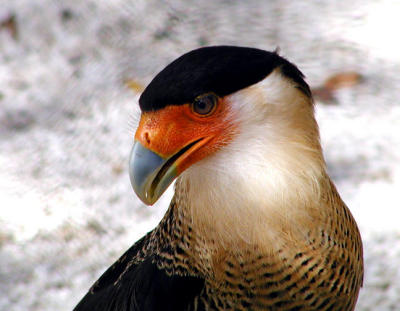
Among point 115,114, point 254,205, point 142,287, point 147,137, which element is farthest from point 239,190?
point 115,114

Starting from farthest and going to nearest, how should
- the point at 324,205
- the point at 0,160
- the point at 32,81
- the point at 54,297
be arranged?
the point at 32,81 < the point at 0,160 < the point at 54,297 < the point at 324,205

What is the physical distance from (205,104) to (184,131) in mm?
101

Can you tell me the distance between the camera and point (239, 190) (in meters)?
1.86

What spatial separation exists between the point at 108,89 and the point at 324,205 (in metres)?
2.41

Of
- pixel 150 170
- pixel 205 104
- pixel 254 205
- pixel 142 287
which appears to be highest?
pixel 205 104

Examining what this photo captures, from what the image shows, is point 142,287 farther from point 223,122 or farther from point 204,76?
point 204,76

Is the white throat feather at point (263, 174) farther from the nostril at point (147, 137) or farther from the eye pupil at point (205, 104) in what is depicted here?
the nostril at point (147, 137)

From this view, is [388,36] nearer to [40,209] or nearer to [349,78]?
[349,78]

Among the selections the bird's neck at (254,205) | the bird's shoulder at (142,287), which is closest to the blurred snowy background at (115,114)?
the bird's shoulder at (142,287)

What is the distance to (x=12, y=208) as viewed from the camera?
11.9 feet

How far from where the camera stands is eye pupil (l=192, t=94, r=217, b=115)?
175 centimetres

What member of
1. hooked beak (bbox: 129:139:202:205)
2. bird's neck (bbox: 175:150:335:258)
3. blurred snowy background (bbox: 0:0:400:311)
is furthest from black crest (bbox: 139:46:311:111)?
blurred snowy background (bbox: 0:0:400:311)

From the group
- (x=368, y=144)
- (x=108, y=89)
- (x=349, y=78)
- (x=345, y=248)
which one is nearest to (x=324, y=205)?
(x=345, y=248)

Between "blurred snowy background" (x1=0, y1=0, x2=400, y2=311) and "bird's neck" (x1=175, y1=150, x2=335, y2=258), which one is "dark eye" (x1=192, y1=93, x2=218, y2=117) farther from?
"blurred snowy background" (x1=0, y1=0, x2=400, y2=311)
